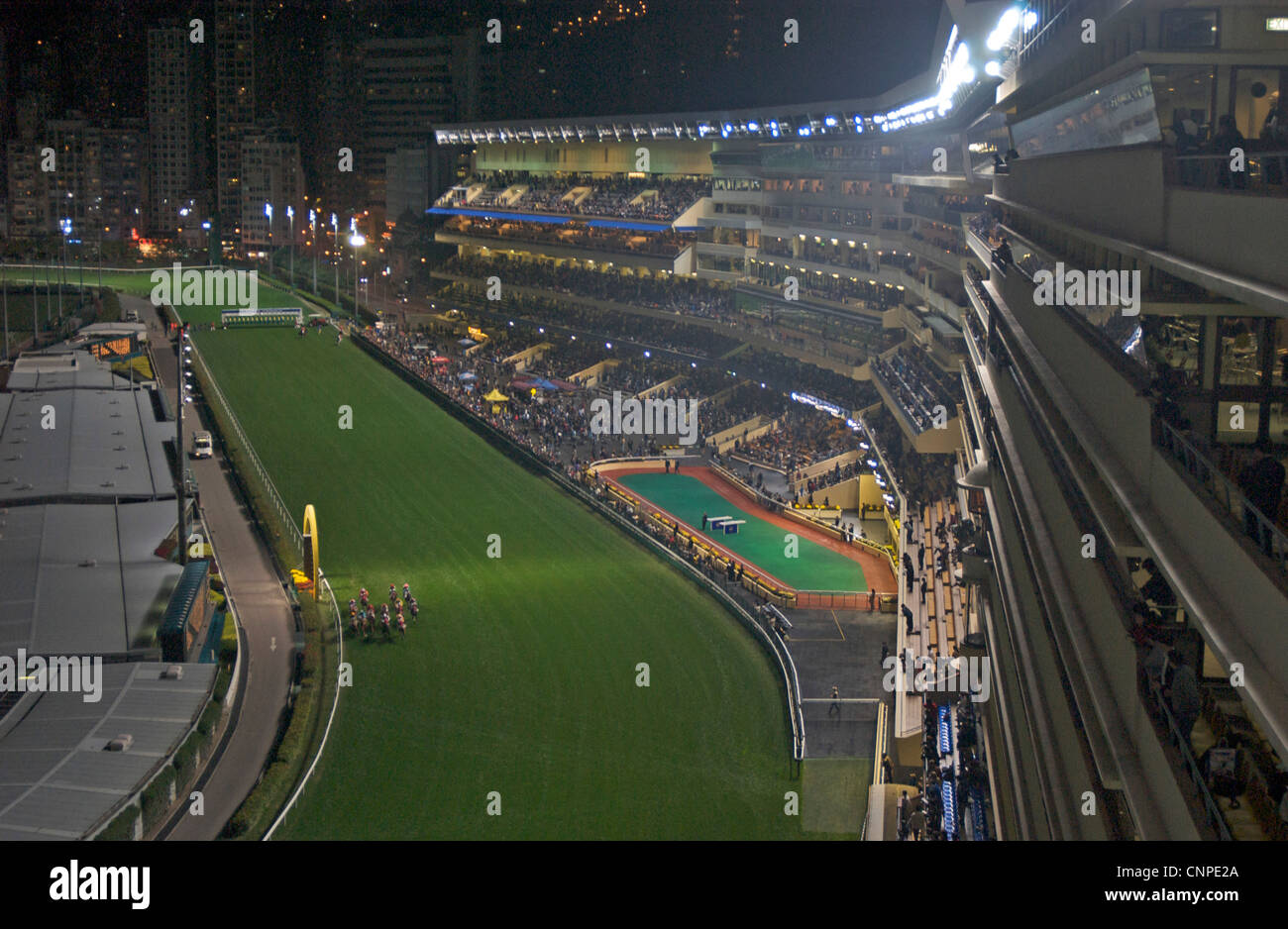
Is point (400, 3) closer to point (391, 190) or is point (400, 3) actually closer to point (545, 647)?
point (391, 190)

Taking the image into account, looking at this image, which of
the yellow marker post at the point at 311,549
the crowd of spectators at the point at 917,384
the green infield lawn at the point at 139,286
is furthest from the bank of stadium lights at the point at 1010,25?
the green infield lawn at the point at 139,286

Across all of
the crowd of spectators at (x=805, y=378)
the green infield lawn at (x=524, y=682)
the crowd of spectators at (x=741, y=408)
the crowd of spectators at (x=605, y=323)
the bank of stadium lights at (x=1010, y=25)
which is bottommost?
the green infield lawn at (x=524, y=682)

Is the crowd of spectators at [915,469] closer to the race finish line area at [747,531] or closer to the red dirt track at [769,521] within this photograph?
the red dirt track at [769,521]

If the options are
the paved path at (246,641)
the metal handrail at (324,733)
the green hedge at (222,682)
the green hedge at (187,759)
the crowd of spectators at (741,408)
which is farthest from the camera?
the crowd of spectators at (741,408)

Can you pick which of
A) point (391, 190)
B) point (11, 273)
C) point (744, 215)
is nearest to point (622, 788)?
point (744, 215)

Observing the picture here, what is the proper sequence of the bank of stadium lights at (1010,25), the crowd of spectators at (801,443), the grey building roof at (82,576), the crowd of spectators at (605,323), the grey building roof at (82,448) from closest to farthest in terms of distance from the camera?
the bank of stadium lights at (1010,25) → the grey building roof at (82,576) → the grey building roof at (82,448) → the crowd of spectators at (801,443) → the crowd of spectators at (605,323)

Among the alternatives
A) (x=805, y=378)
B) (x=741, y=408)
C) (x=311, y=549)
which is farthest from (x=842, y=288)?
(x=311, y=549)

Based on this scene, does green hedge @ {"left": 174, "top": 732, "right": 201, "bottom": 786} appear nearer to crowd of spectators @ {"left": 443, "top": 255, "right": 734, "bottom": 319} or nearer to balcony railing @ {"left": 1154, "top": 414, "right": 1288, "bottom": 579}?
balcony railing @ {"left": 1154, "top": 414, "right": 1288, "bottom": 579}
